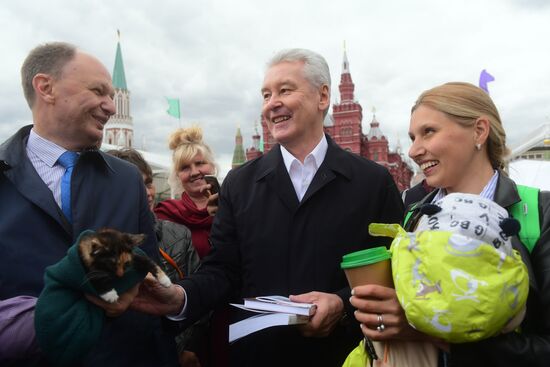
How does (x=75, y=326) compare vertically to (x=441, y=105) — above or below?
below

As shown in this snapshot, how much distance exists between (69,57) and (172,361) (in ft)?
5.31

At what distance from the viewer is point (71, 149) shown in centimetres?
198

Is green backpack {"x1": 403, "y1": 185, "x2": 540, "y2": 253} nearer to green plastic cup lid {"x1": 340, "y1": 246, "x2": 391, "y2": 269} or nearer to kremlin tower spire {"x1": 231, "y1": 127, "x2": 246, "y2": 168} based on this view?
green plastic cup lid {"x1": 340, "y1": 246, "x2": 391, "y2": 269}

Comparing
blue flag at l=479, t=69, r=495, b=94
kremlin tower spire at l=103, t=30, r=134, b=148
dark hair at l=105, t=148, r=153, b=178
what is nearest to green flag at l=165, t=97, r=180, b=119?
blue flag at l=479, t=69, r=495, b=94

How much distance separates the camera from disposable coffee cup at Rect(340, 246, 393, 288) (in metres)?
1.41

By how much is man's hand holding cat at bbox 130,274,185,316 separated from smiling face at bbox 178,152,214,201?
1727 millimetres

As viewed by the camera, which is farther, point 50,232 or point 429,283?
point 50,232

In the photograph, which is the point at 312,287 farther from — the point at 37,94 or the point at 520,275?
the point at 37,94

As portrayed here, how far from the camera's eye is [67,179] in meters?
1.88

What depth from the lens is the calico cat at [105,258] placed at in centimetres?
130

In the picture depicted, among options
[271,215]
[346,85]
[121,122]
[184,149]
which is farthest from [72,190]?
[121,122]

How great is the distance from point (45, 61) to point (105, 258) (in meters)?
1.19

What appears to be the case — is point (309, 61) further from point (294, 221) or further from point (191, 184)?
point (191, 184)

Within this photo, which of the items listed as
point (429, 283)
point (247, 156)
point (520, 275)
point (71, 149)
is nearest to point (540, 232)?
point (520, 275)
